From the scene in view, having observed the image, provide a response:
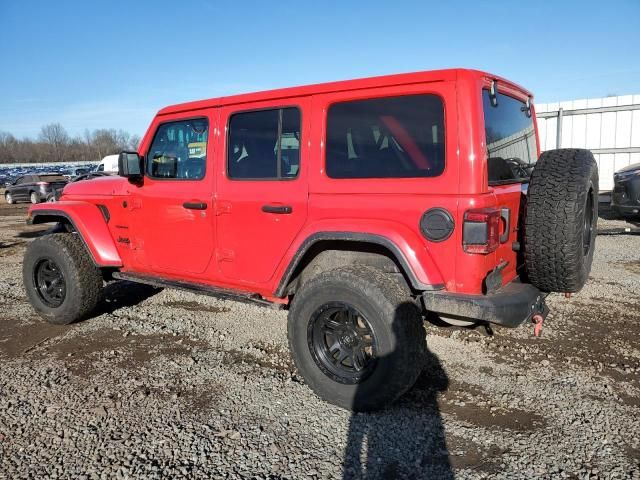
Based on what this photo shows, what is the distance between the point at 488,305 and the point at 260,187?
176cm

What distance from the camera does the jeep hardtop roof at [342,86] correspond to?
9.27ft

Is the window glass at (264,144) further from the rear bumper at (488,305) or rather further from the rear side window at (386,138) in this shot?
the rear bumper at (488,305)

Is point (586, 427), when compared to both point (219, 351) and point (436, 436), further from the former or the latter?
point (219, 351)

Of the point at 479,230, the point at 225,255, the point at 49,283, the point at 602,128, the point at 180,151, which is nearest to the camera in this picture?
the point at 479,230

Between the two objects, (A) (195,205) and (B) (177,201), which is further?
(B) (177,201)

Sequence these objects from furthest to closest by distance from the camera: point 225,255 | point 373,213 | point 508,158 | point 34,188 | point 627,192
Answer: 1. point 34,188
2. point 627,192
3. point 225,255
4. point 508,158
5. point 373,213

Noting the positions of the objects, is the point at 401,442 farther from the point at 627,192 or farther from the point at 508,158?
the point at 627,192

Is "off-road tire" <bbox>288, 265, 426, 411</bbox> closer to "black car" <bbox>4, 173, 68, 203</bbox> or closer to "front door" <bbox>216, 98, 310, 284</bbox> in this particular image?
"front door" <bbox>216, 98, 310, 284</bbox>

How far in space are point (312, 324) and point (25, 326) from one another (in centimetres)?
328

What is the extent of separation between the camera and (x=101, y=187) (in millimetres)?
4590

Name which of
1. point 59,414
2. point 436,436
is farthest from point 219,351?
point 436,436

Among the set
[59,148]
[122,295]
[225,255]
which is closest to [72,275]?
[122,295]

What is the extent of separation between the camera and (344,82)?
125 inches

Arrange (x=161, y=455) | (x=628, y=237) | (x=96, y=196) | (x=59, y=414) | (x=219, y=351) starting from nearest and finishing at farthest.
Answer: (x=161, y=455), (x=59, y=414), (x=219, y=351), (x=96, y=196), (x=628, y=237)
